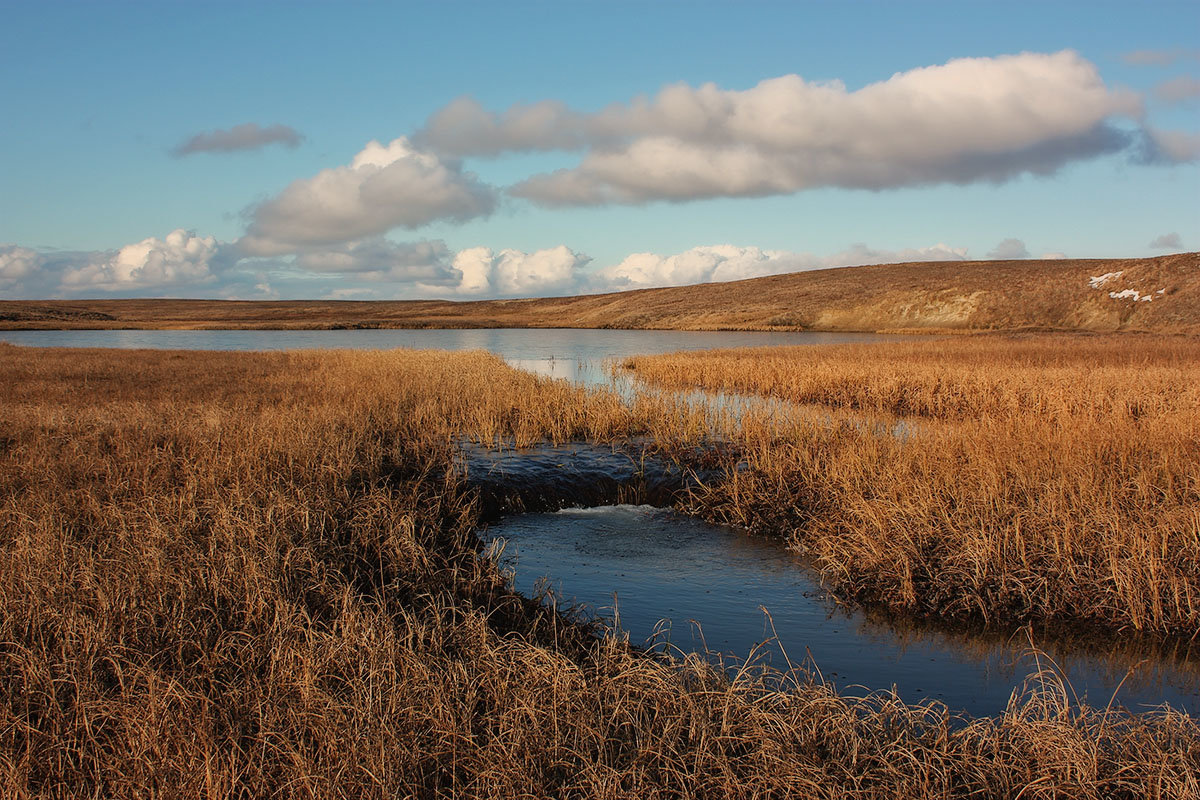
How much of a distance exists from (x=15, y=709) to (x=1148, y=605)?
27.7 ft

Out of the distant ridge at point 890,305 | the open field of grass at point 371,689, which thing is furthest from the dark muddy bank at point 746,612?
the distant ridge at point 890,305

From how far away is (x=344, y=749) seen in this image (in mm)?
3723

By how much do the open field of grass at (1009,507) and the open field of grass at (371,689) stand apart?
153mm

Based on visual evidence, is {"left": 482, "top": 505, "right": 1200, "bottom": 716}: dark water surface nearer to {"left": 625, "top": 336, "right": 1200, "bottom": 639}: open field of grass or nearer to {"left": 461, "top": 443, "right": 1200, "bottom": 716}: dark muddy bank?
{"left": 461, "top": 443, "right": 1200, "bottom": 716}: dark muddy bank

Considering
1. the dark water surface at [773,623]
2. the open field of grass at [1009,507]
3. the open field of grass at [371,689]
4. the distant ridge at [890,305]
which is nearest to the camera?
the open field of grass at [371,689]

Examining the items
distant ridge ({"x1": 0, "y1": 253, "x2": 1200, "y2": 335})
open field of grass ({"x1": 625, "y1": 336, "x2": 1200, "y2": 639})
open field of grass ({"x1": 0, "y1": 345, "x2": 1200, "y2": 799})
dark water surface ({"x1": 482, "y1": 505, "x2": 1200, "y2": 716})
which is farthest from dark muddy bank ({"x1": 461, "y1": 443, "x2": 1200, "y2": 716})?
distant ridge ({"x1": 0, "y1": 253, "x2": 1200, "y2": 335})

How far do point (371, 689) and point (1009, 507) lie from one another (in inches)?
265

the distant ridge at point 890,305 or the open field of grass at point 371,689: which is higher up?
the distant ridge at point 890,305

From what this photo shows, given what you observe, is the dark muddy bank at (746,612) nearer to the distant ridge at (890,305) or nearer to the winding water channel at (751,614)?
the winding water channel at (751,614)

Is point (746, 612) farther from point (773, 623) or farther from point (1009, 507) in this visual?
point (1009, 507)

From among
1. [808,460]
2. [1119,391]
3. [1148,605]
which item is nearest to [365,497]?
[808,460]

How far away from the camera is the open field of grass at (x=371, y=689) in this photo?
11.9 ft

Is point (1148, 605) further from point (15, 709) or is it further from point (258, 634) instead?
point (15, 709)

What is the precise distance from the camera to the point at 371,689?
158 inches
